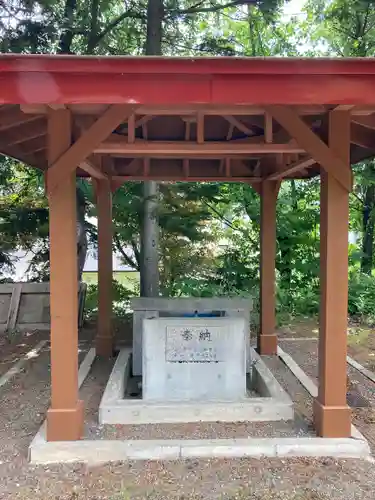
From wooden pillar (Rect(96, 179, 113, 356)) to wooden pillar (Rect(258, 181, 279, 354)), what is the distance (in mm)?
2086

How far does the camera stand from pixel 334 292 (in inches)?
129

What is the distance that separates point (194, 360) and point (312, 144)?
2.29 metres

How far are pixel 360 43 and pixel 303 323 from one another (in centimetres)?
662

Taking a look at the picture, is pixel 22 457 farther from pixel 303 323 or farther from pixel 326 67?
pixel 303 323

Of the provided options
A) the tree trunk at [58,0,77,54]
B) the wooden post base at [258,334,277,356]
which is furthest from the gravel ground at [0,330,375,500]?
the tree trunk at [58,0,77,54]

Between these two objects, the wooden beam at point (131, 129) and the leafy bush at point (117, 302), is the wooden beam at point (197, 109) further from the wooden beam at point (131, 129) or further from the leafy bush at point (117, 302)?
the leafy bush at point (117, 302)

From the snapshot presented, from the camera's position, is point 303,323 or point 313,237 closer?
point 303,323

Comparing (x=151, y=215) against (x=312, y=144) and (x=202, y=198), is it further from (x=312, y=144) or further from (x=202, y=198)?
(x=312, y=144)

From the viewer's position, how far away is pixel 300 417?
3.80 metres

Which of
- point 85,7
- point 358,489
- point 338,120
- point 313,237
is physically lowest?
point 358,489

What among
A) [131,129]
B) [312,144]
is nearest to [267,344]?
[312,144]

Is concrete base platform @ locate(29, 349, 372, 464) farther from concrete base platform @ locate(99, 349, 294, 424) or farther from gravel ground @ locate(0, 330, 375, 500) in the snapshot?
concrete base platform @ locate(99, 349, 294, 424)

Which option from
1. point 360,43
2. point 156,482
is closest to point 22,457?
point 156,482

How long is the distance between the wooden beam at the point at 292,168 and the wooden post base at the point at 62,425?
287 centimetres
